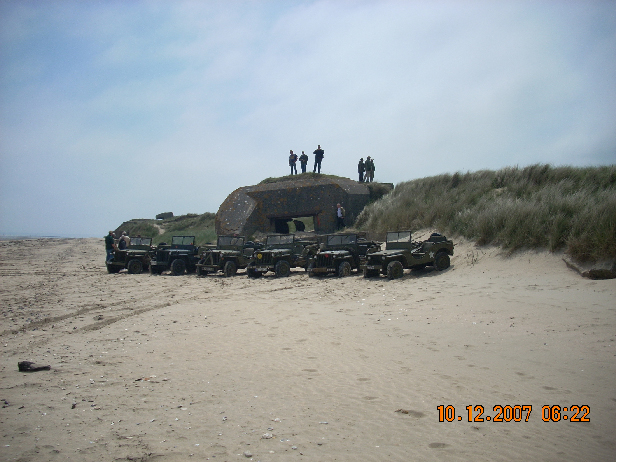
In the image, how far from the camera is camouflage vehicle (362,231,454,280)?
43.1 ft

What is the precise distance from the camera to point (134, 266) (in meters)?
17.9

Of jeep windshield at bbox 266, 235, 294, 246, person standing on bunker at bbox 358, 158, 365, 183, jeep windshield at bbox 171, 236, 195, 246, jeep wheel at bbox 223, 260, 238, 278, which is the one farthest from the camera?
person standing on bunker at bbox 358, 158, 365, 183

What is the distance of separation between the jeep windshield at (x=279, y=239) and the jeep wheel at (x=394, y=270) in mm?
4987

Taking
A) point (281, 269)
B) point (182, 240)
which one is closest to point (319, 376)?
point (281, 269)

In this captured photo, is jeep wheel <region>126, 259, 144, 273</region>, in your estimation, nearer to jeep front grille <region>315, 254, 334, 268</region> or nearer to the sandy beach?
the sandy beach

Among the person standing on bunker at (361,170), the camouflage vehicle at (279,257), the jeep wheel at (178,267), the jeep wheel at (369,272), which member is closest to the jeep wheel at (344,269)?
the jeep wheel at (369,272)

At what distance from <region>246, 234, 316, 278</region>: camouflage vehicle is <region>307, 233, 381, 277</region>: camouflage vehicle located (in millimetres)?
830

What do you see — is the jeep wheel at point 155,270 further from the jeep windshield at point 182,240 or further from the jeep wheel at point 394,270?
the jeep wheel at point 394,270

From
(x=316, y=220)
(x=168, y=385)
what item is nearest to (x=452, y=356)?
(x=168, y=385)

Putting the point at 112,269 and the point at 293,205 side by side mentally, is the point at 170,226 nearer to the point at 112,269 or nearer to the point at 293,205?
the point at 293,205

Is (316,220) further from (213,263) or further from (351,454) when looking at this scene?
(351,454)

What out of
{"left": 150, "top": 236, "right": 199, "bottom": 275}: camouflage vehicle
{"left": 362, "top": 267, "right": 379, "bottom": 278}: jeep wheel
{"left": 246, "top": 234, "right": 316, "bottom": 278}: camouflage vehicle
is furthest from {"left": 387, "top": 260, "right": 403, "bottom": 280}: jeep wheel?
{"left": 150, "top": 236, "right": 199, "bottom": 275}: camouflage vehicle

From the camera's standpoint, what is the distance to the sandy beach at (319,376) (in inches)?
146

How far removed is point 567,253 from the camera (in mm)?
11516
